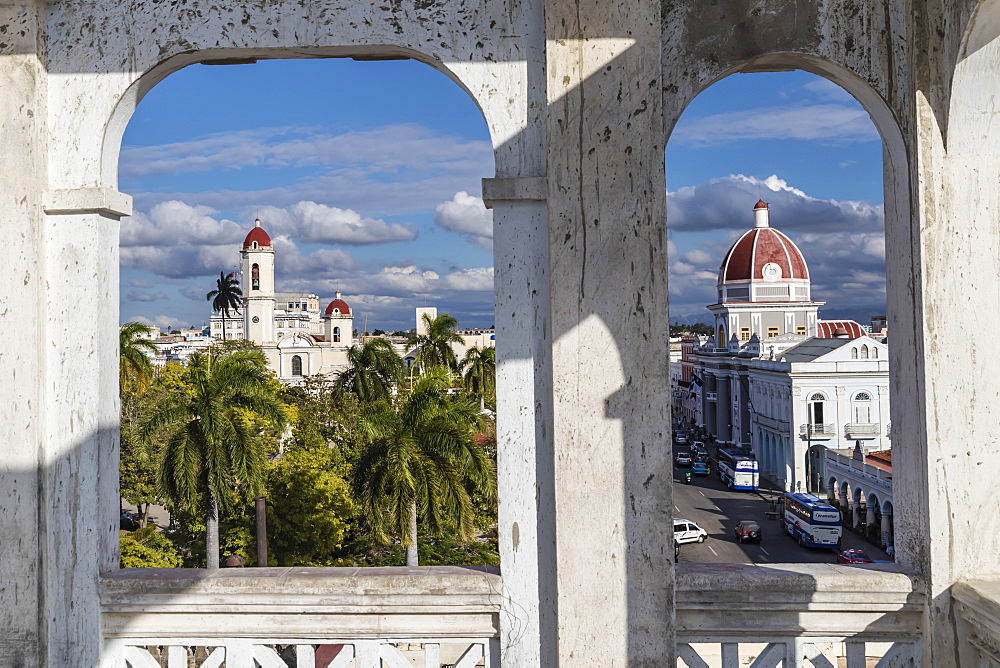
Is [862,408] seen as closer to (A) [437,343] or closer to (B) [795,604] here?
(A) [437,343]

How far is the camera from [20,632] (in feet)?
9.41

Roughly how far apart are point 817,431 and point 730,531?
1566 centimetres

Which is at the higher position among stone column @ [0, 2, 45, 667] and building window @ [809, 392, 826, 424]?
stone column @ [0, 2, 45, 667]

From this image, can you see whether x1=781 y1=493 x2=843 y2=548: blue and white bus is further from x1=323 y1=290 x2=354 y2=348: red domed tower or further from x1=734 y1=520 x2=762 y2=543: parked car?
x1=323 y1=290 x2=354 y2=348: red domed tower

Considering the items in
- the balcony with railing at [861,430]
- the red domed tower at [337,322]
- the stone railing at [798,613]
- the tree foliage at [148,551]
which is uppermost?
the red domed tower at [337,322]

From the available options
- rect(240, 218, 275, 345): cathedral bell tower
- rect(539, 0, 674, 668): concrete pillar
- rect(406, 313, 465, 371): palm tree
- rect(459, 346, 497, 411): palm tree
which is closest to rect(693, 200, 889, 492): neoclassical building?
rect(459, 346, 497, 411): palm tree

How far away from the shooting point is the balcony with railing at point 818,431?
46.6m

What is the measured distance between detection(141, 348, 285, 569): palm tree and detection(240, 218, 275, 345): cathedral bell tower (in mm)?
75614

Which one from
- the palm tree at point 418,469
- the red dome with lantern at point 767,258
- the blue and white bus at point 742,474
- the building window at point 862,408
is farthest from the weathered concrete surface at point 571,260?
the red dome with lantern at point 767,258

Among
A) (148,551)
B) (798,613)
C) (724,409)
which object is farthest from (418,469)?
(724,409)

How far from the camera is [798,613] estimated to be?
2854mm

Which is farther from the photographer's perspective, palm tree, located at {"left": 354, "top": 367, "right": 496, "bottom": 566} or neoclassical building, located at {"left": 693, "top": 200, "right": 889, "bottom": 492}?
neoclassical building, located at {"left": 693, "top": 200, "right": 889, "bottom": 492}

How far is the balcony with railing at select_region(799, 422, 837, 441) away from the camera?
46.6m

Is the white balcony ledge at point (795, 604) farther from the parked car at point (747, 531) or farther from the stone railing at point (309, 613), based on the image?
the parked car at point (747, 531)
